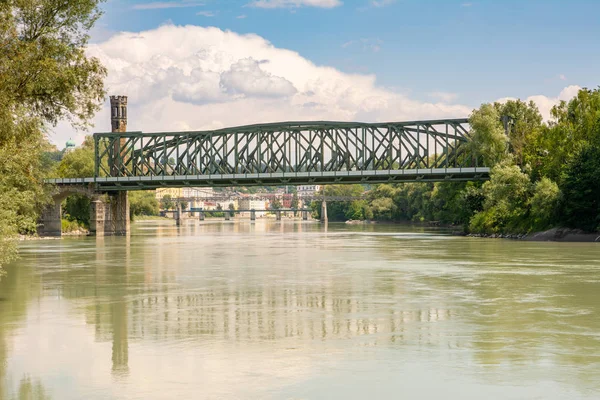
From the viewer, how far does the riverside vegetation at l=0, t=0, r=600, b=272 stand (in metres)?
29.7

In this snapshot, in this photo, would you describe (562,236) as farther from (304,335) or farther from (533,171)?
(304,335)

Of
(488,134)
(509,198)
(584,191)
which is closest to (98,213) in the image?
(488,134)

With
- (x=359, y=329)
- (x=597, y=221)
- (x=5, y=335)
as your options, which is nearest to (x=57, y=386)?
(x=5, y=335)

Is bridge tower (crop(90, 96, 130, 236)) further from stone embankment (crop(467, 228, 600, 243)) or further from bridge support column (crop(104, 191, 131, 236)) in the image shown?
stone embankment (crop(467, 228, 600, 243))

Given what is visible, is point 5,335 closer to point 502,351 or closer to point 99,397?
point 99,397

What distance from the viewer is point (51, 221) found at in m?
117

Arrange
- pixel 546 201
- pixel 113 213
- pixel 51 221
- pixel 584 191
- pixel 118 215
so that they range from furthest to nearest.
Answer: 1. pixel 118 215
2. pixel 113 213
3. pixel 51 221
4. pixel 546 201
5. pixel 584 191

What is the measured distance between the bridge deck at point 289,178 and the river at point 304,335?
66494mm

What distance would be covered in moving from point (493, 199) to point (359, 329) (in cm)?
7122

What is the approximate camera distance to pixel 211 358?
19172mm

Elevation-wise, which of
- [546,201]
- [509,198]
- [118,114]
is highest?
[118,114]

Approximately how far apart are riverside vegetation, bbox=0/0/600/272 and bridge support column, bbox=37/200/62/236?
392 inches

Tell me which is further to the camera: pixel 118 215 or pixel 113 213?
pixel 118 215

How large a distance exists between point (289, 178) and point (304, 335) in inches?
3740
